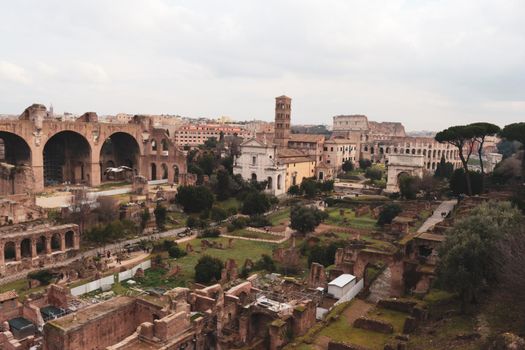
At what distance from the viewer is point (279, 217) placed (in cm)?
4481

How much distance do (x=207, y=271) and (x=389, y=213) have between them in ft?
64.1

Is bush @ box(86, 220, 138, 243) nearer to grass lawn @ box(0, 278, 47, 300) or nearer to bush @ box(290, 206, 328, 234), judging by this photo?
grass lawn @ box(0, 278, 47, 300)

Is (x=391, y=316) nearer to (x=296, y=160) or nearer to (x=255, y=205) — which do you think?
(x=255, y=205)

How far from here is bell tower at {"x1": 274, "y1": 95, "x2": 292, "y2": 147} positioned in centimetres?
6856

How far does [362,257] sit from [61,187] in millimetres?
43851

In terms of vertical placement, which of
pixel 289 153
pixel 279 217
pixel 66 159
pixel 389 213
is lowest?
pixel 279 217

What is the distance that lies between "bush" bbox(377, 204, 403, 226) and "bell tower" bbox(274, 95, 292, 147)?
33579 millimetres

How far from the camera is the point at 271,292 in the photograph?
67.6 ft

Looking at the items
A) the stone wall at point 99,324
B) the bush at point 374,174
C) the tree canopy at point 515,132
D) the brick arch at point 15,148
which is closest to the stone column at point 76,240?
the stone wall at point 99,324

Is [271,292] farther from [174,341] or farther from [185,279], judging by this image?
[185,279]

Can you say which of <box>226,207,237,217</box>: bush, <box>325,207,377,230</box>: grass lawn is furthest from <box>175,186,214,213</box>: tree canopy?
<box>325,207,377,230</box>: grass lawn

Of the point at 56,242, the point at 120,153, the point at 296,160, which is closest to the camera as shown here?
the point at 56,242

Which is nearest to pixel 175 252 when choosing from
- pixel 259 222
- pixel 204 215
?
pixel 259 222

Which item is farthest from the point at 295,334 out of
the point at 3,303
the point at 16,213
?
the point at 16,213
